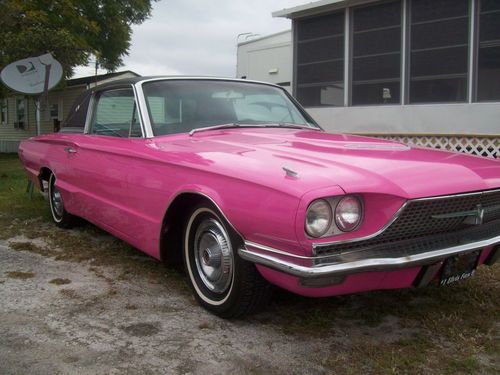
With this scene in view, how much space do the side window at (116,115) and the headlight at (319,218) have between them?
186cm

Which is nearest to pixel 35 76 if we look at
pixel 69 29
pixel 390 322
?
pixel 390 322

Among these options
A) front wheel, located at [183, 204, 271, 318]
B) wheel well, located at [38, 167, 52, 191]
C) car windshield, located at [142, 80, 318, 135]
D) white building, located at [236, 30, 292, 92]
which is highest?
white building, located at [236, 30, 292, 92]

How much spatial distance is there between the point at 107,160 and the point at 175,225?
1004 millimetres

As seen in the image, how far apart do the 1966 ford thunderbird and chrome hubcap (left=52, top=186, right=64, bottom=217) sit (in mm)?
1228

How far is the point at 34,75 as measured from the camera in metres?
8.14

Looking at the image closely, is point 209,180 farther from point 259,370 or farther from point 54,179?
point 54,179

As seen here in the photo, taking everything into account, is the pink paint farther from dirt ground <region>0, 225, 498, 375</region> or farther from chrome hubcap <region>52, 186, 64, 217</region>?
chrome hubcap <region>52, 186, 64, 217</region>

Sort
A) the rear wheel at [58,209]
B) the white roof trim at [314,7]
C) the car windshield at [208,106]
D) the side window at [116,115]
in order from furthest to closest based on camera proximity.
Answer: the white roof trim at [314,7]
the rear wheel at [58,209]
the side window at [116,115]
the car windshield at [208,106]

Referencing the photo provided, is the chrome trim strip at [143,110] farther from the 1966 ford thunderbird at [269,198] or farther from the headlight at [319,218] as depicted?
the headlight at [319,218]

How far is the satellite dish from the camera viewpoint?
8.05 meters

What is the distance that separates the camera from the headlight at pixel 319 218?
7.64 feet

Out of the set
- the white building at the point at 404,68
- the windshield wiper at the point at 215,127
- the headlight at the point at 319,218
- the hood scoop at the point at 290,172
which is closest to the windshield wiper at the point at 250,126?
the windshield wiper at the point at 215,127

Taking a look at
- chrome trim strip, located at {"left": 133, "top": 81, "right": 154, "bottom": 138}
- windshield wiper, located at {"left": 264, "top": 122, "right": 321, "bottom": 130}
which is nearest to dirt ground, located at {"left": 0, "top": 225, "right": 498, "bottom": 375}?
chrome trim strip, located at {"left": 133, "top": 81, "right": 154, "bottom": 138}

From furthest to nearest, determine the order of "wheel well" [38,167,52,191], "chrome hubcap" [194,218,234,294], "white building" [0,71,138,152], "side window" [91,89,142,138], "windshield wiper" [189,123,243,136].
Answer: "white building" [0,71,138,152] < "wheel well" [38,167,52,191] < "side window" [91,89,142,138] < "windshield wiper" [189,123,243,136] < "chrome hubcap" [194,218,234,294]
